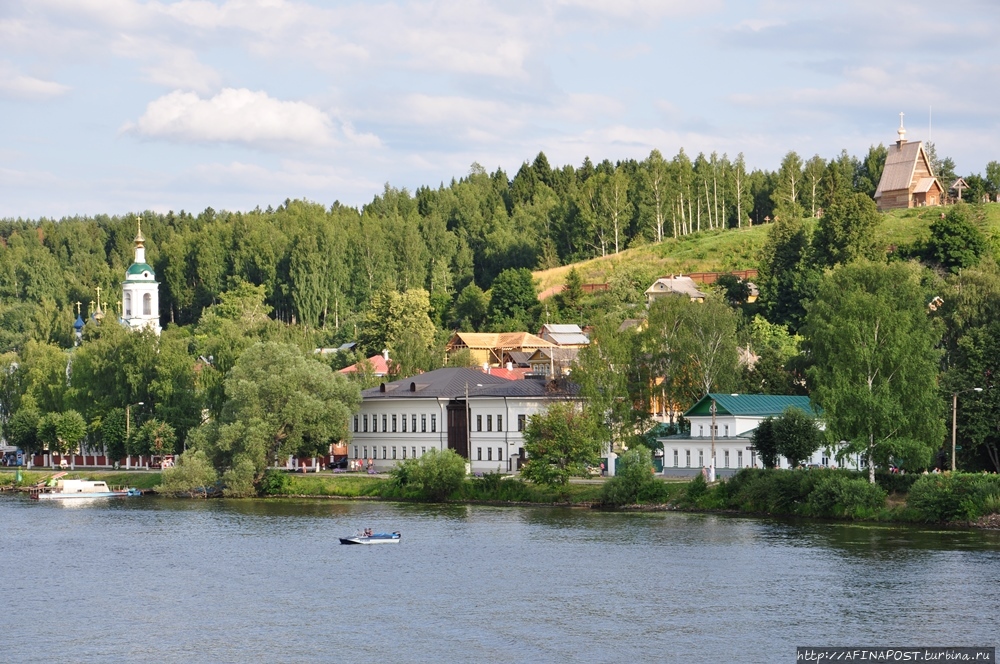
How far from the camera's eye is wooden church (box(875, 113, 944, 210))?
155m

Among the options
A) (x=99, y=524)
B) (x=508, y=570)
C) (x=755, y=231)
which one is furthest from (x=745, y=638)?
(x=755, y=231)

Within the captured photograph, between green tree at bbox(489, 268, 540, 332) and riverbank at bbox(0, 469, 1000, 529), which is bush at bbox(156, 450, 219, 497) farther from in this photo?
green tree at bbox(489, 268, 540, 332)

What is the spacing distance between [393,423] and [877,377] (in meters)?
40.0

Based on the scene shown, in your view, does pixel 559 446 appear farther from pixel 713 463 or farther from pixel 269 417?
pixel 269 417

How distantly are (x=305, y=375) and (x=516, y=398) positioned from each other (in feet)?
44.7

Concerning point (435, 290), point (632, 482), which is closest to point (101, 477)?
point (632, 482)

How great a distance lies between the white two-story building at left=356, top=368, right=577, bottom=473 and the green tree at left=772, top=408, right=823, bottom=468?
1917 centimetres

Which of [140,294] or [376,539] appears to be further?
[140,294]

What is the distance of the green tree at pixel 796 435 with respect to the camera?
73938 millimetres

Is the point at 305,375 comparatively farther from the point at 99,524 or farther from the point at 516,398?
the point at 99,524

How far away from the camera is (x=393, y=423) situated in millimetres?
100062

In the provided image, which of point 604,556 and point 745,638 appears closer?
point 745,638

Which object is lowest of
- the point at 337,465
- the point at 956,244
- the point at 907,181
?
the point at 337,465

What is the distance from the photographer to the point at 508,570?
5534 cm
